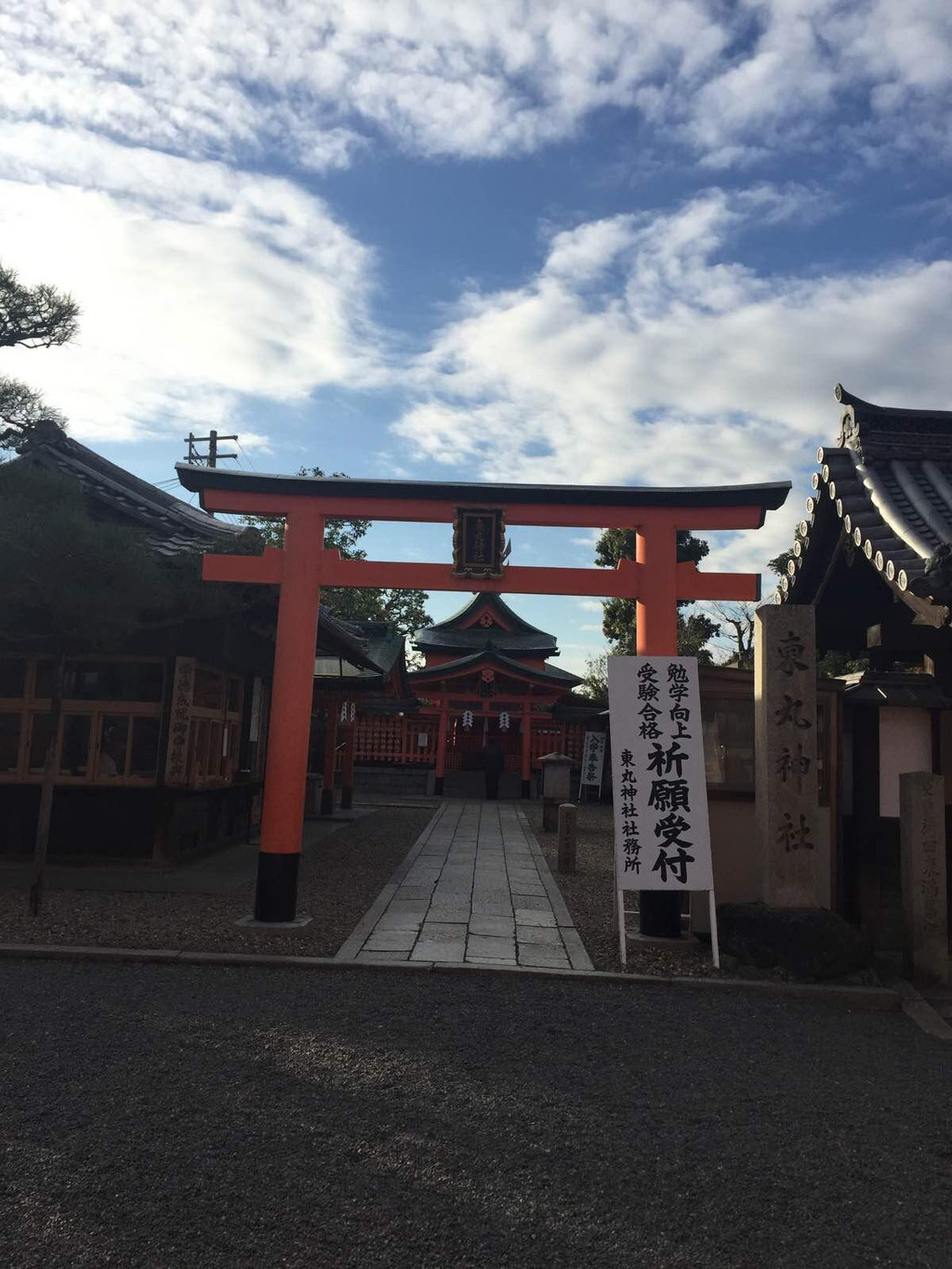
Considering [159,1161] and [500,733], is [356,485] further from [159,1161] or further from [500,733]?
[500,733]

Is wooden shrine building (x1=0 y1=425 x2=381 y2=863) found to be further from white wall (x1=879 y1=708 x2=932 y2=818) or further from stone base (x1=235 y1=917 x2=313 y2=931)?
white wall (x1=879 y1=708 x2=932 y2=818)

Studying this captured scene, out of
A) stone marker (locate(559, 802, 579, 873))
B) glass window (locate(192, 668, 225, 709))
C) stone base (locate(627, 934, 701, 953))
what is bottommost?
stone base (locate(627, 934, 701, 953))

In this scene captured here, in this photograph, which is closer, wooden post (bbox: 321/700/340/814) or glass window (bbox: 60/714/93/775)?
glass window (bbox: 60/714/93/775)

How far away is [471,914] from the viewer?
836cm

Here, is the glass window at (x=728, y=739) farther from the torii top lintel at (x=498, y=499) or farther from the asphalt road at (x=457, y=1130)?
the asphalt road at (x=457, y=1130)

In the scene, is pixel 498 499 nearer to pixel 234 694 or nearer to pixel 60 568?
pixel 60 568

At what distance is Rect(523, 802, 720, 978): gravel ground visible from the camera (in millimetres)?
6527

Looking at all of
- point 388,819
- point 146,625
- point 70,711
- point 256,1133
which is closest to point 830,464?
point 256,1133

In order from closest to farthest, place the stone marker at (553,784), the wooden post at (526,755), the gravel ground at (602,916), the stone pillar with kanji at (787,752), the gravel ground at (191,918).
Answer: the stone pillar with kanji at (787,752) → the gravel ground at (602,916) → the gravel ground at (191,918) → the stone marker at (553,784) → the wooden post at (526,755)

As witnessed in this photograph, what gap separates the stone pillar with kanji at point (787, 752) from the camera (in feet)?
20.7

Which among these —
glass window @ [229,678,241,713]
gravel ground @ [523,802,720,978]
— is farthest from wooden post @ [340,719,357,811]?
glass window @ [229,678,241,713]

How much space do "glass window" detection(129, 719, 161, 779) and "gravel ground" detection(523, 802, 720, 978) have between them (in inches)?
199

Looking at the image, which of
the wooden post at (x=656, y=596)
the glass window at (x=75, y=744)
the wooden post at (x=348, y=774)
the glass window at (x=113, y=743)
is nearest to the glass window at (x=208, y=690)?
the glass window at (x=113, y=743)

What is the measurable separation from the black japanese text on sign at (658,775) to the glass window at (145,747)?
5.82 meters
